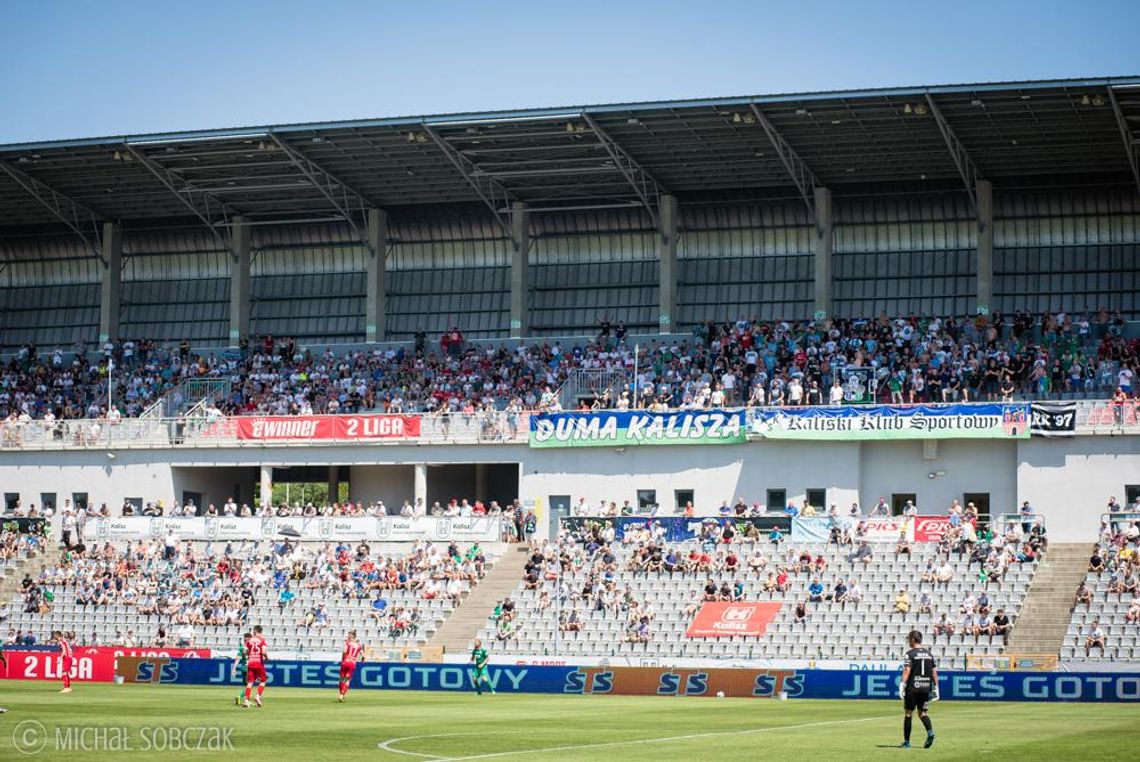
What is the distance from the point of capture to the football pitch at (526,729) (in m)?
25.0

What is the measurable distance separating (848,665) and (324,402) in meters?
27.3

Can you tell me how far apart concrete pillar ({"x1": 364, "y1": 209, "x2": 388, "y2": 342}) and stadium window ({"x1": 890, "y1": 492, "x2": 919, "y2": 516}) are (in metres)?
24.7

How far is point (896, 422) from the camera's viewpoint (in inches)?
2186

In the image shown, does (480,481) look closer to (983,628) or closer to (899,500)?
(899,500)

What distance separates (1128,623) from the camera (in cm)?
4459

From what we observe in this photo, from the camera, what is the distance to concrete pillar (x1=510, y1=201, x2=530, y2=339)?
2749 inches

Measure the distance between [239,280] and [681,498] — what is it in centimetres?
2531

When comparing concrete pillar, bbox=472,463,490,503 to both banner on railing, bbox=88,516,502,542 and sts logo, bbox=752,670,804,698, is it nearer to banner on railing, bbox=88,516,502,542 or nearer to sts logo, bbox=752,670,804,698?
banner on railing, bbox=88,516,502,542

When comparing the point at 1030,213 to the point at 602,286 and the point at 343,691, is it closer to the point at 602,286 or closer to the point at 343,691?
the point at 602,286

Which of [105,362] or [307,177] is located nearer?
[307,177]

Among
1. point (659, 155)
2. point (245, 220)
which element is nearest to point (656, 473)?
point (659, 155)

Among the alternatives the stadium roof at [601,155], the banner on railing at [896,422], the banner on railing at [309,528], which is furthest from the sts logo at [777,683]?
the stadium roof at [601,155]

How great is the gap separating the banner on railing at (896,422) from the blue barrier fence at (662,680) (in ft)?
48.1

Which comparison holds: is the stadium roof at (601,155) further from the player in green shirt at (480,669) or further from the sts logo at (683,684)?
the player in green shirt at (480,669)
